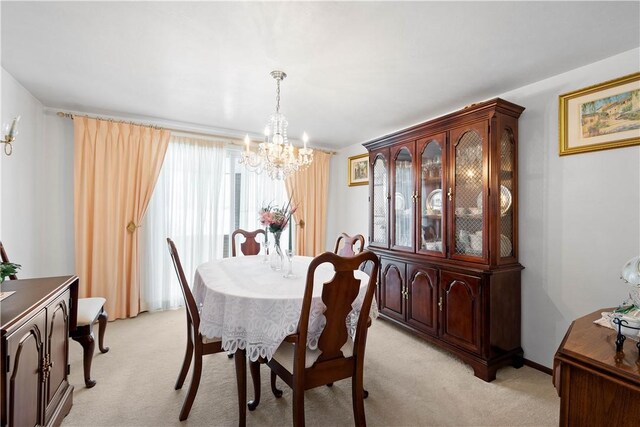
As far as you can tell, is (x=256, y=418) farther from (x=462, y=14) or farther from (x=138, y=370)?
Result: (x=462, y=14)

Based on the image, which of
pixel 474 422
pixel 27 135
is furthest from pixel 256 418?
pixel 27 135

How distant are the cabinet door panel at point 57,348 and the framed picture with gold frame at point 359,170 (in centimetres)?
356

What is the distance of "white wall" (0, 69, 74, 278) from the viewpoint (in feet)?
7.77

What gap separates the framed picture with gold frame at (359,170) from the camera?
4.28 meters

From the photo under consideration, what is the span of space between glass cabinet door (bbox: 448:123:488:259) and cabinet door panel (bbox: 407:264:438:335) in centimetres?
34

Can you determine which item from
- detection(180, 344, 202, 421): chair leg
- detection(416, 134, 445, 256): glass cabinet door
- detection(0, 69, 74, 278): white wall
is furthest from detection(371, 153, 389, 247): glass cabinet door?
detection(0, 69, 74, 278): white wall

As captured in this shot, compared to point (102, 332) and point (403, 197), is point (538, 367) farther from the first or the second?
point (102, 332)

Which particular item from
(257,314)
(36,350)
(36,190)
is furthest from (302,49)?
(36,190)

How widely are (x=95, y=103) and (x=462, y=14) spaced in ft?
11.1

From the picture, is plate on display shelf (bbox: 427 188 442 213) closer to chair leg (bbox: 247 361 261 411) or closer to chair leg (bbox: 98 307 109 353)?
chair leg (bbox: 247 361 261 411)

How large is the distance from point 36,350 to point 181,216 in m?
2.43

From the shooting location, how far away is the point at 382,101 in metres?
2.82

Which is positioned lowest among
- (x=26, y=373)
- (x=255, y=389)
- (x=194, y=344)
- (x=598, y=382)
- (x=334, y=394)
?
(x=334, y=394)

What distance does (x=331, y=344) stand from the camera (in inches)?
60.7
